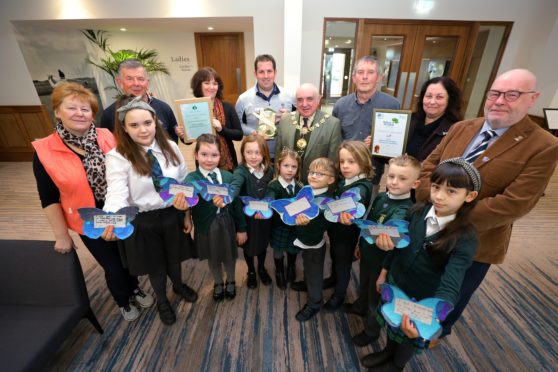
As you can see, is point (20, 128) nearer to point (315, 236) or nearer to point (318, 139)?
point (318, 139)

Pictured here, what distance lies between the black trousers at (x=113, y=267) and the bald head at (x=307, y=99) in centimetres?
161

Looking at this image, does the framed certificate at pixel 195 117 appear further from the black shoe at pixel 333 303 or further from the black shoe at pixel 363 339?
the black shoe at pixel 363 339

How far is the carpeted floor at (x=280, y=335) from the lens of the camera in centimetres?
156

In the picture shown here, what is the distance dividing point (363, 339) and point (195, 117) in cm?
202

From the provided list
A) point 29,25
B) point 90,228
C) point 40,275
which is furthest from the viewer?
point 29,25

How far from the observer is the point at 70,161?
4.34 feet

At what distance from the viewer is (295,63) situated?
4004 millimetres

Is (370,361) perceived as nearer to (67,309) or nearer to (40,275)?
Answer: (67,309)

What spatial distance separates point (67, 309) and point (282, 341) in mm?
1374

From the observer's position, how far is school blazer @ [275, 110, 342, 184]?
1.89 metres

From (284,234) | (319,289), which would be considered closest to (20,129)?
(284,234)

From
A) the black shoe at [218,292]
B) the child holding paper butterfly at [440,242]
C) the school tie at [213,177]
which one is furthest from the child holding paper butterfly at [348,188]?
the black shoe at [218,292]

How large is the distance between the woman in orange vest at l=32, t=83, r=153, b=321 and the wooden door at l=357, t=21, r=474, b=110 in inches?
176

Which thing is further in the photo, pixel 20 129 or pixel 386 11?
pixel 20 129
